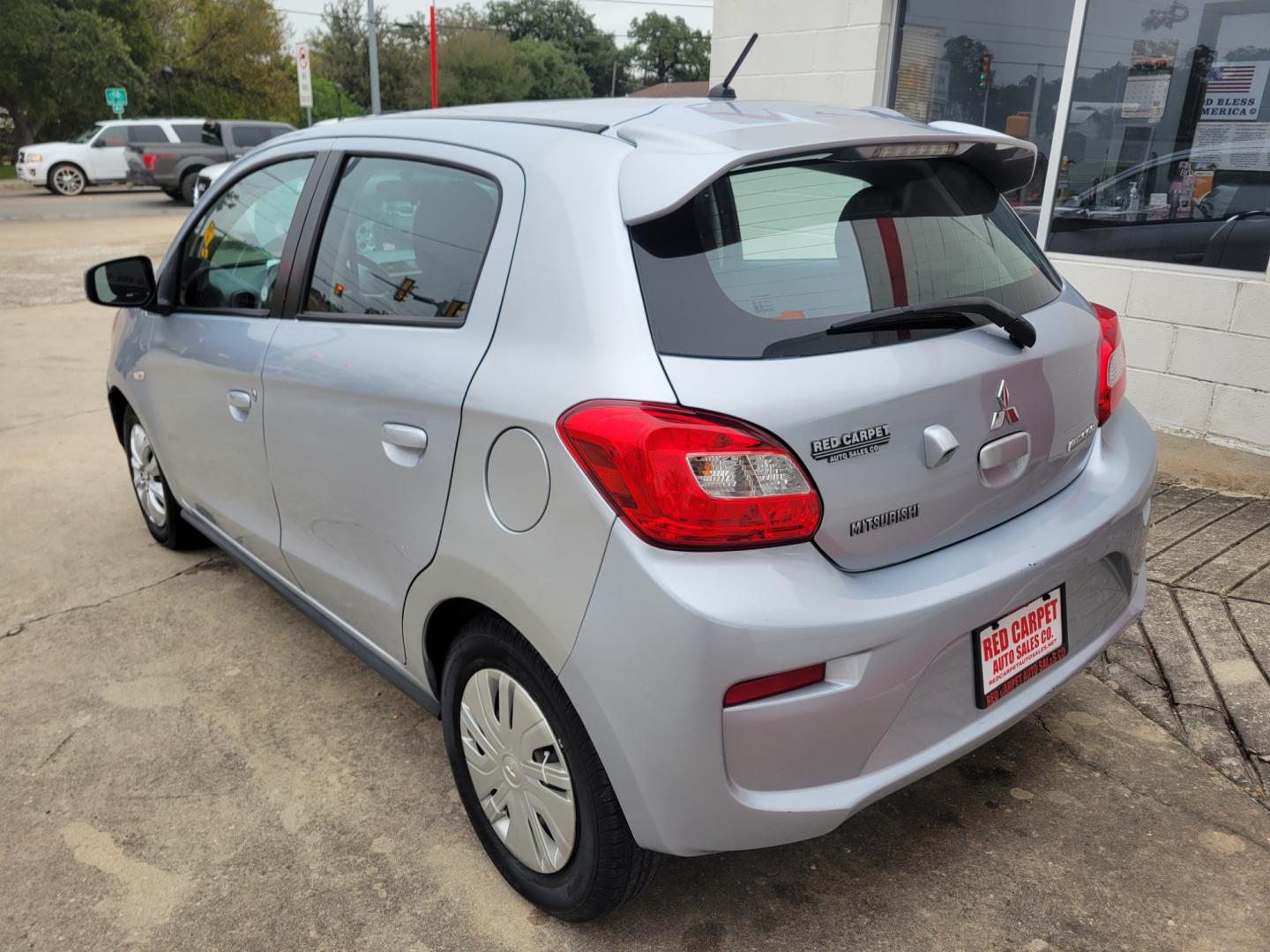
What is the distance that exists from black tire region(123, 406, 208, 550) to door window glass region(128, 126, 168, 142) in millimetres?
21160

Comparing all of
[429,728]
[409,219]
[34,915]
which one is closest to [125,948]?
[34,915]

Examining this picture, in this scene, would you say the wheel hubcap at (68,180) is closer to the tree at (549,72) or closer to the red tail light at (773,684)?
the red tail light at (773,684)

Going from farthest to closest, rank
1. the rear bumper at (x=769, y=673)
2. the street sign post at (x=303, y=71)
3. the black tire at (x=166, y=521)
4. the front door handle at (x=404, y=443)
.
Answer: the street sign post at (x=303, y=71)
the black tire at (x=166, y=521)
the front door handle at (x=404, y=443)
the rear bumper at (x=769, y=673)

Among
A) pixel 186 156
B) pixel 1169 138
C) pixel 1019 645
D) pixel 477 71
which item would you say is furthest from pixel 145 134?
pixel 477 71

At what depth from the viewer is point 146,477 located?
4.24m

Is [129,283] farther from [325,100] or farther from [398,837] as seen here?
[325,100]

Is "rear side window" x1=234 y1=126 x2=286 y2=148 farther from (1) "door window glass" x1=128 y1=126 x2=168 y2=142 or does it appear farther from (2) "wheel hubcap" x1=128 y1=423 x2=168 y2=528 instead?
(2) "wheel hubcap" x1=128 y1=423 x2=168 y2=528

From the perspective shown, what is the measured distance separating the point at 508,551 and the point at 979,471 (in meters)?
0.94

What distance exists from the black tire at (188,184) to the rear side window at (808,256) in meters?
21.8

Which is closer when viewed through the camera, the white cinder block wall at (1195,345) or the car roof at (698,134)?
the car roof at (698,134)

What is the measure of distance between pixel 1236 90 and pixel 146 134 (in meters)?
23.3

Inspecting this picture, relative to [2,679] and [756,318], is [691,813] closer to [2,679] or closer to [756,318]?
[756,318]

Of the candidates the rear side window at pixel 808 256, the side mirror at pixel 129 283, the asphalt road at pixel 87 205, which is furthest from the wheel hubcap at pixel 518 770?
the asphalt road at pixel 87 205

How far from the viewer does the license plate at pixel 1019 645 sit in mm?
2020
